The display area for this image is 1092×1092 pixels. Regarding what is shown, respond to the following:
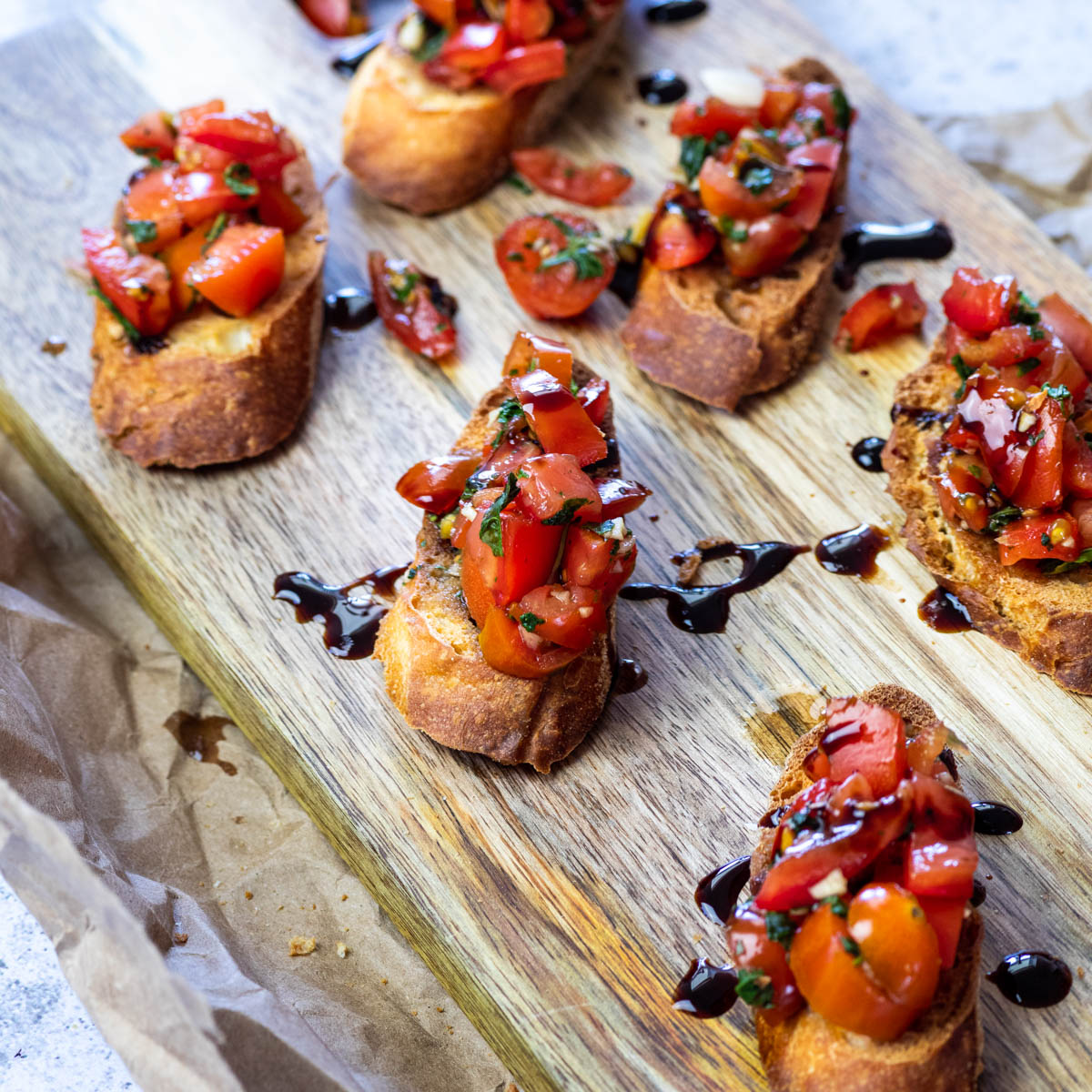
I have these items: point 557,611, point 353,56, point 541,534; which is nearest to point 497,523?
point 541,534

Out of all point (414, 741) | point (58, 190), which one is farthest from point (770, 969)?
point (58, 190)

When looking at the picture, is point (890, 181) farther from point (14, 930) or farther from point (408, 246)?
point (14, 930)

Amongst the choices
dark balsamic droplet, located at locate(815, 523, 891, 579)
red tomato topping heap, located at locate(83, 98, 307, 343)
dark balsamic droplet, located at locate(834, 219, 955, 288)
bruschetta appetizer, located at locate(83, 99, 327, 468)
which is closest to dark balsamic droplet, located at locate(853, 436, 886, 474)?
dark balsamic droplet, located at locate(815, 523, 891, 579)

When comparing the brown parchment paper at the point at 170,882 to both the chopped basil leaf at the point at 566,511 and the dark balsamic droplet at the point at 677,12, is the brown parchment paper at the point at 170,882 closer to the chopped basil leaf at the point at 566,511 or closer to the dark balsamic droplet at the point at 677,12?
the chopped basil leaf at the point at 566,511

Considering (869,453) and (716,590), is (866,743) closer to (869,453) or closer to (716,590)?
(716,590)

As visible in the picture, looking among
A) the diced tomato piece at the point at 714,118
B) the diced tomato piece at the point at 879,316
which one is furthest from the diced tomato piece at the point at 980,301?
the diced tomato piece at the point at 714,118

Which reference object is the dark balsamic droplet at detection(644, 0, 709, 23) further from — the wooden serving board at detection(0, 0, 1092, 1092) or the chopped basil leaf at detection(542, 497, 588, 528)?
the chopped basil leaf at detection(542, 497, 588, 528)
